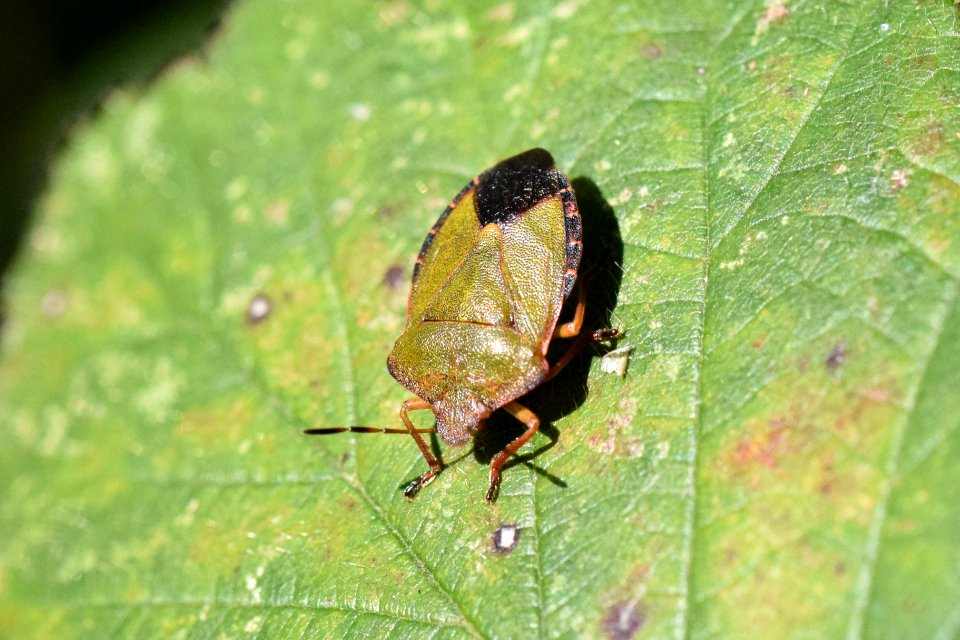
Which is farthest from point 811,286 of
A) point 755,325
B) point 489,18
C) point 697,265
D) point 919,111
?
point 489,18

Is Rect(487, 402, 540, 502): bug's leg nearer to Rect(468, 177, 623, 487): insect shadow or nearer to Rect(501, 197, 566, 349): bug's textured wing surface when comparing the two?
Rect(468, 177, 623, 487): insect shadow

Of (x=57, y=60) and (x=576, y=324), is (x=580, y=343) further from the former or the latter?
(x=57, y=60)

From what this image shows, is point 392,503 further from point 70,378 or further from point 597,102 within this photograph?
point 70,378

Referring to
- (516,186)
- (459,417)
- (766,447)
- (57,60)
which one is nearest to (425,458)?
(459,417)

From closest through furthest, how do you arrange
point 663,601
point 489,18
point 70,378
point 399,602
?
point 663,601, point 399,602, point 489,18, point 70,378

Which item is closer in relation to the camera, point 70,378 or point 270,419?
point 270,419

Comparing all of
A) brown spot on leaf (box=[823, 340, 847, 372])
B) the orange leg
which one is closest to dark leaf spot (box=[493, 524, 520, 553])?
the orange leg

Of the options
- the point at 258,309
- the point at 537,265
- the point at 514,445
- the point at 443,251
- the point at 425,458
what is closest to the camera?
the point at 514,445
